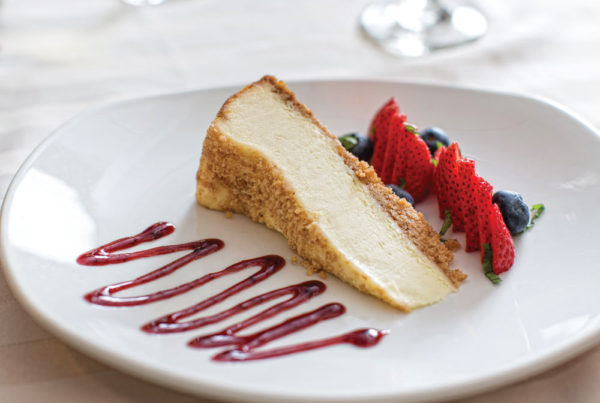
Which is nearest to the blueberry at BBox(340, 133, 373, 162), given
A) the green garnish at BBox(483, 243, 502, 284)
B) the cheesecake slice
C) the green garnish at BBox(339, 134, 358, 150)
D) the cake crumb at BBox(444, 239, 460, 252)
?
the green garnish at BBox(339, 134, 358, 150)

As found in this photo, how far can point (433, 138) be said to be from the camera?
230 centimetres

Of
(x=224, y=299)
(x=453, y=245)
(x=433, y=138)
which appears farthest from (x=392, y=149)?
(x=224, y=299)

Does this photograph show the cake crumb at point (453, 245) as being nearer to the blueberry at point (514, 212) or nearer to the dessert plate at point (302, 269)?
the dessert plate at point (302, 269)

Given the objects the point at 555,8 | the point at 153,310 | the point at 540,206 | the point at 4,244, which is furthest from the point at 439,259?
the point at 555,8

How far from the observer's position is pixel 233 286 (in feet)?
5.75

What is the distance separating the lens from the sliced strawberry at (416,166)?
210 centimetres

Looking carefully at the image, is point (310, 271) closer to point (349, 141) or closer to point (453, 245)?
point (453, 245)

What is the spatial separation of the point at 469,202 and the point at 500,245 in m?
0.20

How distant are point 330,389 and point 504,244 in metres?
0.70

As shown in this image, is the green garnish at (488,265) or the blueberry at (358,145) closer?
the green garnish at (488,265)

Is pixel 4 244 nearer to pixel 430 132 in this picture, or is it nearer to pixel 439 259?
pixel 439 259

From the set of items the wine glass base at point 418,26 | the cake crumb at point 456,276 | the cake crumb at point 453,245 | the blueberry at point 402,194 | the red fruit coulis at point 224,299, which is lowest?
the red fruit coulis at point 224,299

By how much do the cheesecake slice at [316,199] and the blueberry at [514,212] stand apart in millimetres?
206

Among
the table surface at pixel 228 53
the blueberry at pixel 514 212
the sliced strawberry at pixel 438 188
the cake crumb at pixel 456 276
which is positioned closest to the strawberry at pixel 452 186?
the sliced strawberry at pixel 438 188
